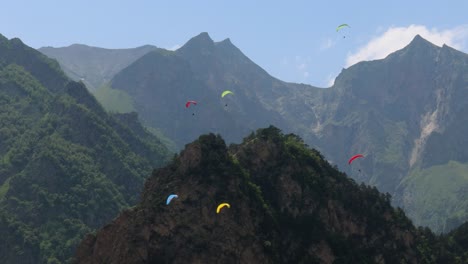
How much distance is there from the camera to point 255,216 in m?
107

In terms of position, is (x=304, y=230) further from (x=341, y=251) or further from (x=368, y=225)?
(x=368, y=225)

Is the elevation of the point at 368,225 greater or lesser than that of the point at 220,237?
greater

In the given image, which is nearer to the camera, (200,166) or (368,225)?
(200,166)

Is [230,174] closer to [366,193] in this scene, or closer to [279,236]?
[279,236]

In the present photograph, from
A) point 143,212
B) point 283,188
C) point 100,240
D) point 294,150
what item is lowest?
A: point 100,240

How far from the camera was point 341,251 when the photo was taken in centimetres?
11556

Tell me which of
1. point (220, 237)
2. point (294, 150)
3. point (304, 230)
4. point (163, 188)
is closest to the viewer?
point (220, 237)

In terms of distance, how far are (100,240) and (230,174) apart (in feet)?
77.6

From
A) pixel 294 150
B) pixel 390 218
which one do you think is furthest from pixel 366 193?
pixel 294 150

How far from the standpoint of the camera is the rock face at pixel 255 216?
101m

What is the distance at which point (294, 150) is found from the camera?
137500 millimetres

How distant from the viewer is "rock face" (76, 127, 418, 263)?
101 m

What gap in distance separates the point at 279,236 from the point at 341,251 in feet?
41.9

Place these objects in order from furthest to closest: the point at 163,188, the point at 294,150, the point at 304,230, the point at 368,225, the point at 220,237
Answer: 1. the point at 294,150
2. the point at 368,225
3. the point at 304,230
4. the point at 163,188
5. the point at 220,237
